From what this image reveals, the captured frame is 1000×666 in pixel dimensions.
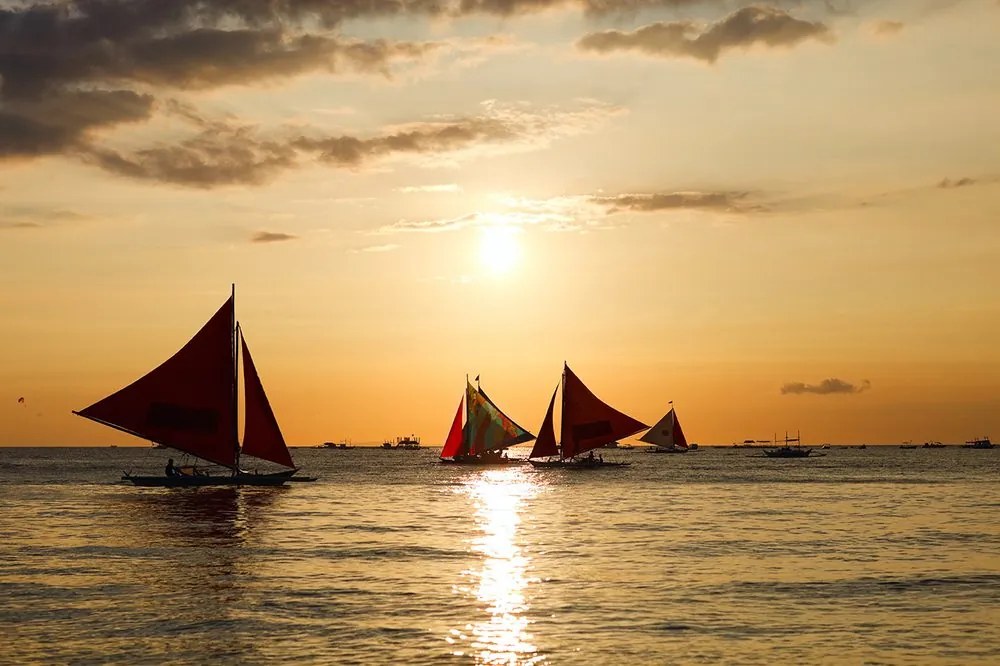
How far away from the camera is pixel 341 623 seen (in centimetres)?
3488

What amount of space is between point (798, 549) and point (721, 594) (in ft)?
57.0

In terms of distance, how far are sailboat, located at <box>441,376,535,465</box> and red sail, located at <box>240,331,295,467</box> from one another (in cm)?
6443

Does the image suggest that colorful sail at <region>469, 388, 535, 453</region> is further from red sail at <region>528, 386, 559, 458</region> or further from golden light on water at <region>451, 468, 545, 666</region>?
golden light on water at <region>451, 468, 545, 666</region>

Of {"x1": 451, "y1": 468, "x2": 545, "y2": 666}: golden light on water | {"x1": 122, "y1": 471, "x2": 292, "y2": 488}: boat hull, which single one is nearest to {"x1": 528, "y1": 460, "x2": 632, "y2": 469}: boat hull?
{"x1": 122, "y1": 471, "x2": 292, "y2": 488}: boat hull

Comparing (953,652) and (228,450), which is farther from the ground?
(228,450)

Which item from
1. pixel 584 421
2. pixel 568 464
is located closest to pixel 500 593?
pixel 584 421

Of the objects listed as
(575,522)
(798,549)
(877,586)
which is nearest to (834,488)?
(575,522)

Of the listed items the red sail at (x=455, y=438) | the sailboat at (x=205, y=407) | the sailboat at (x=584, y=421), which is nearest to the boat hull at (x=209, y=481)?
the sailboat at (x=205, y=407)

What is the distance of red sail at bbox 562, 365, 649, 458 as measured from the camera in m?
136

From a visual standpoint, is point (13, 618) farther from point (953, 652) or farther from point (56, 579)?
point (953, 652)

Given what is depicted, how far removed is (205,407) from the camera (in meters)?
87.1

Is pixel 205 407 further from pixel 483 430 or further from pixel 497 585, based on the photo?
pixel 483 430

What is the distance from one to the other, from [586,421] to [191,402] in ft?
202

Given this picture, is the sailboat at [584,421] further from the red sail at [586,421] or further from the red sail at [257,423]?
the red sail at [257,423]
